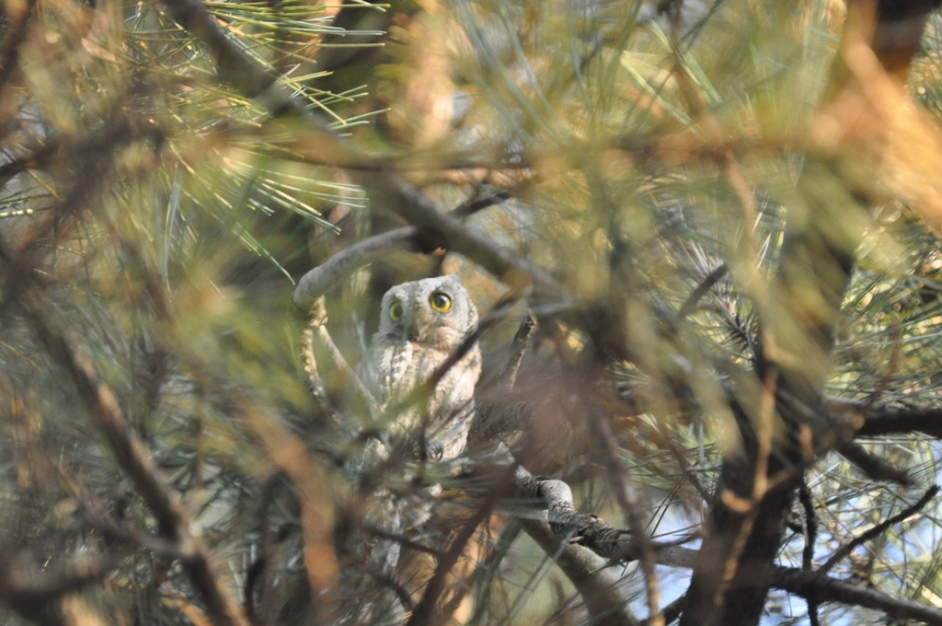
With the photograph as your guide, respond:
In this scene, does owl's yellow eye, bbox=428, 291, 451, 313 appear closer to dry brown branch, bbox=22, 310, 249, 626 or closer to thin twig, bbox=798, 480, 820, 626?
thin twig, bbox=798, 480, 820, 626

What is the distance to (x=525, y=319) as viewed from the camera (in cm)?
85

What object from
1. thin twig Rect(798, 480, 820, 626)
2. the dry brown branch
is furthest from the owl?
the dry brown branch

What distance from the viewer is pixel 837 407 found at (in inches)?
28.7

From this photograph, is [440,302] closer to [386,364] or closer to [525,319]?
[386,364]

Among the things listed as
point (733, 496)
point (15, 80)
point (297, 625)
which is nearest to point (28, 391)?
point (15, 80)

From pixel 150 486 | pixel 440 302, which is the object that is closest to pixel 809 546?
pixel 150 486

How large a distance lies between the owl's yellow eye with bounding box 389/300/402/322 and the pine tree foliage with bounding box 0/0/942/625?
755mm

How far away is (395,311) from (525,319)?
898 millimetres

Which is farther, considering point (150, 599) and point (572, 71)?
point (150, 599)

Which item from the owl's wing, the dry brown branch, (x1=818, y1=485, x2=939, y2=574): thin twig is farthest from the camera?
the owl's wing

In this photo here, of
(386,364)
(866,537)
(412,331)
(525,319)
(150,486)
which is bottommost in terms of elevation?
(150,486)

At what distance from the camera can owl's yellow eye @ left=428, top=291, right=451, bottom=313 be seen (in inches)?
66.2

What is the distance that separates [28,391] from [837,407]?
2.55 ft

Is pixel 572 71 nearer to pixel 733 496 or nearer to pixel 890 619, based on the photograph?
pixel 733 496
